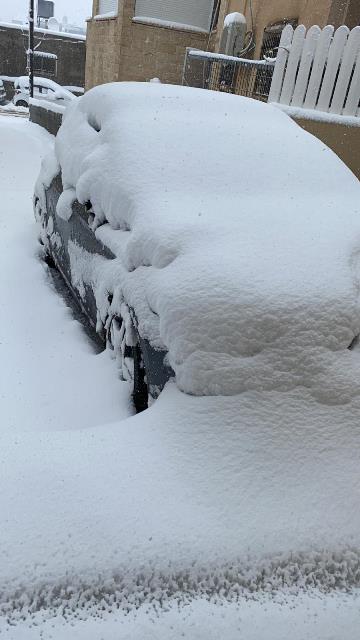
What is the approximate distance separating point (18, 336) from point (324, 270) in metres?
1.95

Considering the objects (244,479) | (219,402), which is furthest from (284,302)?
(244,479)

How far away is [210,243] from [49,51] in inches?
1323

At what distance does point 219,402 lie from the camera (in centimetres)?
177

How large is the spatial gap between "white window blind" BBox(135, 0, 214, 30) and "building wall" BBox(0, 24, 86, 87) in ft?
53.0

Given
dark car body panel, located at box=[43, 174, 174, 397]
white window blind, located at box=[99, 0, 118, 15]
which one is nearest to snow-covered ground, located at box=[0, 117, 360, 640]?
dark car body panel, located at box=[43, 174, 174, 397]

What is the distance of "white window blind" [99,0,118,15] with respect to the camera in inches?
661

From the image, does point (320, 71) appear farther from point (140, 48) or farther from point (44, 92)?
point (44, 92)

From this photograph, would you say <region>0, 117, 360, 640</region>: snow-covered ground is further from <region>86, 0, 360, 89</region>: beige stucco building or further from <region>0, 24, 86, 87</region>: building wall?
<region>0, 24, 86, 87</region>: building wall

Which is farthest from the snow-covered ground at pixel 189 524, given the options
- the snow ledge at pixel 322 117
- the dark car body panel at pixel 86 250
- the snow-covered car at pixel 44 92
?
the snow-covered car at pixel 44 92

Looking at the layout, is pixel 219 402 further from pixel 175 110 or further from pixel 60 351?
pixel 175 110

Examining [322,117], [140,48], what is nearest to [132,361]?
[322,117]

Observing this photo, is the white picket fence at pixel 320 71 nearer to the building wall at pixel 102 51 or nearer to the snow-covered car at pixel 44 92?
the building wall at pixel 102 51

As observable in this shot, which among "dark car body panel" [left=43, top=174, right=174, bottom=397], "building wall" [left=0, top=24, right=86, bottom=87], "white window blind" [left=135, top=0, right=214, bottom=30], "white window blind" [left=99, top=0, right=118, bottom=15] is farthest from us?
"building wall" [left=0, top=24, right=86, bottom=87]

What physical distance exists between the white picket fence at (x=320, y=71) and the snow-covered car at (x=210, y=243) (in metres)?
3.04
